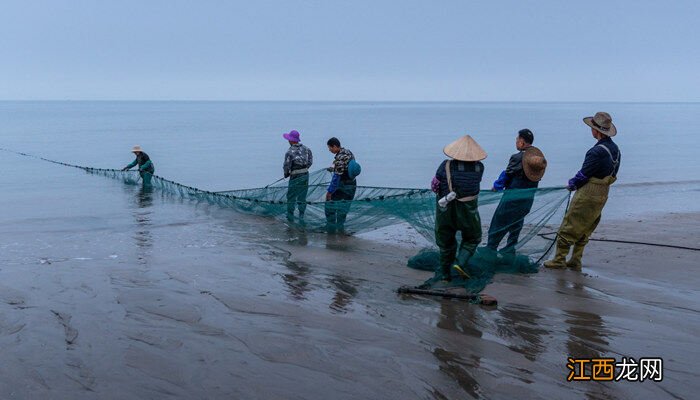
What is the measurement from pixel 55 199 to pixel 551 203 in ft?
46.4

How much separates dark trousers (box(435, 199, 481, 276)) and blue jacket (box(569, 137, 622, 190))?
4.65 ft

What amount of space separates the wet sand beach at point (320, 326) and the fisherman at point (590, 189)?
281mm

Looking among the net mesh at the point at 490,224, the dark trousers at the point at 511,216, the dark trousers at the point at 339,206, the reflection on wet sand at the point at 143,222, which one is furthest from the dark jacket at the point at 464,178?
the reflection on wet sand at the point at 143,222

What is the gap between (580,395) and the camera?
4.04 m

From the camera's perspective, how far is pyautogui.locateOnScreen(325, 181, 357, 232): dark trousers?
8922mm

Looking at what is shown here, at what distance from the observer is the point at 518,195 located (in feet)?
23.6

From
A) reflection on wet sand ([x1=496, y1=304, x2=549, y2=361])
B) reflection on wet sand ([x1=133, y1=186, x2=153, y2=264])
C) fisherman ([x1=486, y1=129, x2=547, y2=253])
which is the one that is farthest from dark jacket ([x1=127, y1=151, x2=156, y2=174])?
reflection on wet sand ([x1=496, y1=304, x2=549, y2=361])

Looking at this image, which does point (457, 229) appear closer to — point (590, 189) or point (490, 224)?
point (490, 224)

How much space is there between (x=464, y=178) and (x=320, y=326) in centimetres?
188

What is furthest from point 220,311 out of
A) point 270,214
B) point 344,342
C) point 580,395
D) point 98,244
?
point 270,214

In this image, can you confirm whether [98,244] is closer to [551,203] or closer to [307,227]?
[307,227]

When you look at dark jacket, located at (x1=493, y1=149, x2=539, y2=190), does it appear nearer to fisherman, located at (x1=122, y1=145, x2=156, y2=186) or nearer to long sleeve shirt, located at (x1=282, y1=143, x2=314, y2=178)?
long sleeve shirt, located at (x1=282, y1=143, x2=314, y2=178)

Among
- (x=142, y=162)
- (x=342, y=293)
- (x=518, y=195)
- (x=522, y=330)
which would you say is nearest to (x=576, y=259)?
(x=518, y=195)

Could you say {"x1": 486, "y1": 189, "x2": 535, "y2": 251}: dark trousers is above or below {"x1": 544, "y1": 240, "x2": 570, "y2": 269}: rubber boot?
above
